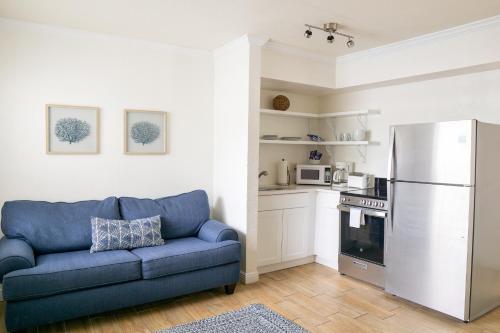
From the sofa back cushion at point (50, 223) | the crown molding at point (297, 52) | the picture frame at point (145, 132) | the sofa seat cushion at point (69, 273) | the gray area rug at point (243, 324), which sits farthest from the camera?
the crown molding at point (297, 52)

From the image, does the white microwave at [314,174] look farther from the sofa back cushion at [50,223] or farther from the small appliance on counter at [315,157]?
the sofa back cushion at [50,223]

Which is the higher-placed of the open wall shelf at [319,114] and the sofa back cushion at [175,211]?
the open wall shelf at [319,114]

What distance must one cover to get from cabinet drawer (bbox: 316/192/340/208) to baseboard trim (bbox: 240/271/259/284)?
3.80 ft

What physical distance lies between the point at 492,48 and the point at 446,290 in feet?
6.80

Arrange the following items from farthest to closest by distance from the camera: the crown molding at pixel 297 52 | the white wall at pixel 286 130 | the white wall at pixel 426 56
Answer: the white wall at pixel 286 130 < the crown molding at pixel 297 52 < the white wall at pixel 426 56

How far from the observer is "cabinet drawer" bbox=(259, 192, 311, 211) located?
13.1ft

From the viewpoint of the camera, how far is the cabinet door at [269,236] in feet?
13.1

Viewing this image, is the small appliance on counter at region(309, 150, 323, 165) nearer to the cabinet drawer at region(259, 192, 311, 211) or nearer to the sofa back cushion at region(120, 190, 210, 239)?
the cabinet drawer at region(259, 192, 311, 211)

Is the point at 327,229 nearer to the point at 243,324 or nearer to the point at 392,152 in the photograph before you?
the point at 392,152

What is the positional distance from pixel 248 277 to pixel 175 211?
39.9 inches

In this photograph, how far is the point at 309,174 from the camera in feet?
15.5

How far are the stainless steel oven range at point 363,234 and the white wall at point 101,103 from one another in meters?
1.60

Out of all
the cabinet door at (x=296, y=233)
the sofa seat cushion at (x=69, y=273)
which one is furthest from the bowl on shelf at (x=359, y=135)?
the sofa seat cushion at (x=69, y=273)

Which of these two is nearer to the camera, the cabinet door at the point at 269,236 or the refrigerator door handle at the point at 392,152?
the refrigerator door handle at the point at 392,152
